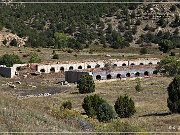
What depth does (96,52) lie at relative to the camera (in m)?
109

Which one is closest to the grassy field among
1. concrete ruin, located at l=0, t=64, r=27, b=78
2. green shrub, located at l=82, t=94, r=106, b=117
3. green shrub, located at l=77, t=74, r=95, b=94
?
green shrub, located at l=77, t=74, r=95, b=94

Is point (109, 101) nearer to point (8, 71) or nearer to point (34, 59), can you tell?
point (8, 71)

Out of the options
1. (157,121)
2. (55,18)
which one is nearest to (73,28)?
(55,18)

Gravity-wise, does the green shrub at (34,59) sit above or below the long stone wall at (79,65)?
above

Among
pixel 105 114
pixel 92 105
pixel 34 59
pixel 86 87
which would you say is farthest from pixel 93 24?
pixel 105 114

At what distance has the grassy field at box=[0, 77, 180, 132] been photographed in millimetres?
Result: 22192

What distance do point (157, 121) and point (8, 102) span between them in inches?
403

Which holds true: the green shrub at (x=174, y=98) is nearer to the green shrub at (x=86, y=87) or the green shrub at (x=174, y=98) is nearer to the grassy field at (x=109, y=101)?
the grassy field at (x=109, y=101)

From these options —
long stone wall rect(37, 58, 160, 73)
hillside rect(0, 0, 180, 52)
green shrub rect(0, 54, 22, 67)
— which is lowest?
long stone wall rect(37, 58, 160, 73)

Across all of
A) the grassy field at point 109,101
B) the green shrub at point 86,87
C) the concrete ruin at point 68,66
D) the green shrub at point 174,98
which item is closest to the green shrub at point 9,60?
the concrete ruin at point 68,66

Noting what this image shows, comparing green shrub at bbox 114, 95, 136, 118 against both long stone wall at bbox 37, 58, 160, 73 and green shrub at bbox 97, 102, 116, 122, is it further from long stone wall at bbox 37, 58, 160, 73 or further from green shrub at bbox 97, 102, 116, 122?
long stone wall at bbox 37, 58, 160, 73

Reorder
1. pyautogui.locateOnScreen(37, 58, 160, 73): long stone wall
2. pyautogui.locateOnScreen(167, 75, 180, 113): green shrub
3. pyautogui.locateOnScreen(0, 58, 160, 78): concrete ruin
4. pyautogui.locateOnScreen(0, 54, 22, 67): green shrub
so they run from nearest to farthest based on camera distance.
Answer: pyautogui.locateOnScreen(167, 75, 180, 113): green shrub → pyautogui.locateOnScreen(0, 58, 160, 78): concrete ruin → pyautogui.locateOnScreen(0, 54, 22, 67): green shrub → pyautogui.locateOnScreen(37, 58, 160, 73): long stone wall

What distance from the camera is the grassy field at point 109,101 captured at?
22.2 m

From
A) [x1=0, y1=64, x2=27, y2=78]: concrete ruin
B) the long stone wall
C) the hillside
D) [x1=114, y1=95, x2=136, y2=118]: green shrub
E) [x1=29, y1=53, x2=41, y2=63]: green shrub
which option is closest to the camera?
[x1=114, y1=95, x2=136, y2=118]: green shrub
